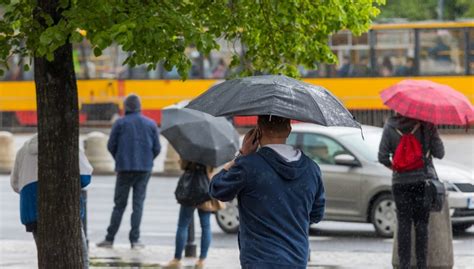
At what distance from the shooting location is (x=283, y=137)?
628 centimetres

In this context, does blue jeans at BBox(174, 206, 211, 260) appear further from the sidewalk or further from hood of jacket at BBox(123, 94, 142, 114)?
hood of jacket at BBox(123, 94, 142, 114)

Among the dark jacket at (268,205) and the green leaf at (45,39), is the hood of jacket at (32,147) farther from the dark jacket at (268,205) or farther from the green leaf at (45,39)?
the dark jacket at (268,205)

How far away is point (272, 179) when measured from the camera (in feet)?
A: 20.4

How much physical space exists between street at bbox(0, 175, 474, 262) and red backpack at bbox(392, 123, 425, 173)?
3.43 metres

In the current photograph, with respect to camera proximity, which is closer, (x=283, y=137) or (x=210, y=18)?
(x=283, y=137)

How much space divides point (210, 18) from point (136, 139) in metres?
6.16

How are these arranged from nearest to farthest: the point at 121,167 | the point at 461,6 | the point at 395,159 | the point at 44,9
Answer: the point at 44,9 < the point at 395,159 < the point at 121,167 < the point at 461,6

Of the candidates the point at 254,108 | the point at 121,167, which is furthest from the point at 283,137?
the point at 121,167

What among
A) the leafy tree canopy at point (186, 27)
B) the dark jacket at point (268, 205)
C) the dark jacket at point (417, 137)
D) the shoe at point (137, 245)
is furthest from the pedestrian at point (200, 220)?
the dark jacket at point (268, 205)

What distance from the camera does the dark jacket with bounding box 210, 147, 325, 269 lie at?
20.1 feet

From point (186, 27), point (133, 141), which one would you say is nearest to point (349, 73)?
point (133, 141)

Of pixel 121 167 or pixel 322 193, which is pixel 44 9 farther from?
pixel 121 167

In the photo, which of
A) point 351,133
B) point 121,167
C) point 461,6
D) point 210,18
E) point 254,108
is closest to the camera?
point 254,108

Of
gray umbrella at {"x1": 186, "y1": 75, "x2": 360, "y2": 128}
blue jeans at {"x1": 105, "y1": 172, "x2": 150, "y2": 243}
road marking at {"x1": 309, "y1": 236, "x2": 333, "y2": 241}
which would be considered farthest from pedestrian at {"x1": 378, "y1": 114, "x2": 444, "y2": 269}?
road marking at {"x1": 309, "y1": 236, "x2": 333, "y2": 241}
